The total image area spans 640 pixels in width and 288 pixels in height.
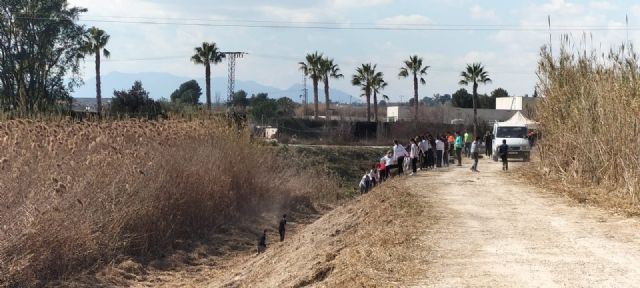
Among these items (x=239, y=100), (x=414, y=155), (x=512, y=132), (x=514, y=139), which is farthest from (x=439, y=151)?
(x=239, y=100)

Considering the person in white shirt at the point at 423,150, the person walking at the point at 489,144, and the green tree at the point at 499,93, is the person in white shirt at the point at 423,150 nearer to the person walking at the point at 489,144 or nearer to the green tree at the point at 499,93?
the person walking at the point at 489,144

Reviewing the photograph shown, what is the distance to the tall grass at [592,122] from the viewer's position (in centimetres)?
1623

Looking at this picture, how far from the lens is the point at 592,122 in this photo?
62.5 ft

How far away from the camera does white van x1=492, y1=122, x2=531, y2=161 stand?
34.2 metres

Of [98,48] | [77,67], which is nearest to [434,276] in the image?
[77,67]

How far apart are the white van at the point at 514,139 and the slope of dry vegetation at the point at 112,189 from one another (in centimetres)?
1274

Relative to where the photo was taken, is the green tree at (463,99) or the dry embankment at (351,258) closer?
the dry embankment at (351,258)

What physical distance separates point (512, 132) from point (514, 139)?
662 mm

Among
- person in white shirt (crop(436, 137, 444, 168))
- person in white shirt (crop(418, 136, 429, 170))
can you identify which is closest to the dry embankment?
person in white shirt (crop(418, 136, 429, 170))

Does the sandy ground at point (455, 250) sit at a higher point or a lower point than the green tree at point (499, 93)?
lower

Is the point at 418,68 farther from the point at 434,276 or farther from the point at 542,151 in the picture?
the point at 434,276

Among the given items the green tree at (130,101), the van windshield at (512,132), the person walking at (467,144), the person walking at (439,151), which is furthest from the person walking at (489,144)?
the green tree at (130,101)

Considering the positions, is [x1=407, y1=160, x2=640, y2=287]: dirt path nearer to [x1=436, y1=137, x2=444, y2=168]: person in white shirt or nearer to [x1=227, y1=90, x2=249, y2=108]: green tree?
[x1=436, y1=137, x2=444, y2=168]: person in white shirt

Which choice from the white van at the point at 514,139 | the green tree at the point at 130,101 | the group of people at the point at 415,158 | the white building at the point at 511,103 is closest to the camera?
the group of people at the point at 415,158
